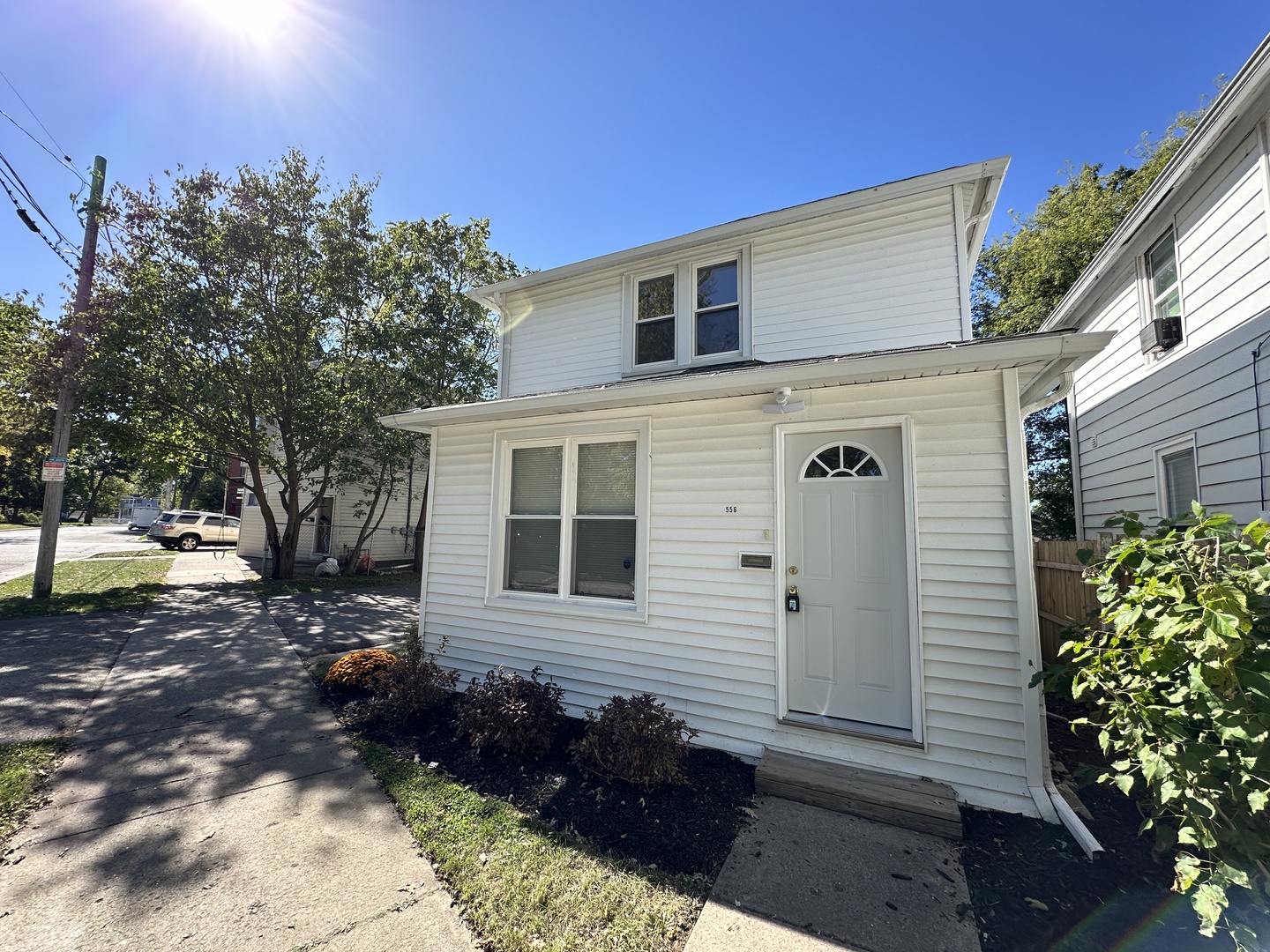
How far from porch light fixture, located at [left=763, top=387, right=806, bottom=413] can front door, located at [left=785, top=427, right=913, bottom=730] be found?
23 cm

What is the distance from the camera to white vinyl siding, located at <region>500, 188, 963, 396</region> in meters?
5.24

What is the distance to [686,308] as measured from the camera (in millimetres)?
6168

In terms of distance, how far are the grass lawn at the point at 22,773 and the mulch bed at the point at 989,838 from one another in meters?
1.84

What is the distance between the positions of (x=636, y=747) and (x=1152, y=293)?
7.55 m

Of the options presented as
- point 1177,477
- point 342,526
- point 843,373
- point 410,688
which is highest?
point 843,373

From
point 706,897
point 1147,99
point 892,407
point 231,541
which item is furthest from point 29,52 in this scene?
point 231,541

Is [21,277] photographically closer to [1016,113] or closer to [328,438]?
[328,438]

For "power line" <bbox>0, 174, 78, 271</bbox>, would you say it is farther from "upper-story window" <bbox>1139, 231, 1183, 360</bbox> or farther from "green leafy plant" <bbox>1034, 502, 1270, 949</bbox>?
"upper-story window" <bbox>1139, 231, 1183, 360</bbox>

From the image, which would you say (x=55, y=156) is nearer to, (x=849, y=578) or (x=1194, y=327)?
(x=849, y=578)

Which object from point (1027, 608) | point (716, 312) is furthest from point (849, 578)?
point (716, 312)

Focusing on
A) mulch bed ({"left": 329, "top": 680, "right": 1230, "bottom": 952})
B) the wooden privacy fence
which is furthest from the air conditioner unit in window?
mulch bed ({"left": 329, "top": 680, "right": 1230, "bottom": 952})

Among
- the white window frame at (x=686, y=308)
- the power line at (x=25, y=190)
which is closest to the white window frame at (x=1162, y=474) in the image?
the white window frame at (x=686, y=308)

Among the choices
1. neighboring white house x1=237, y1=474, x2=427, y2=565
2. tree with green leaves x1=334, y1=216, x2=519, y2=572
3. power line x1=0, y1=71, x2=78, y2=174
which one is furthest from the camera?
neighboring white house x1=237, y1=474, x2=427, y2=565

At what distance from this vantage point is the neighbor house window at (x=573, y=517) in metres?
4.71
